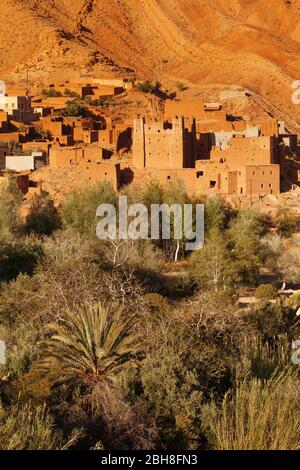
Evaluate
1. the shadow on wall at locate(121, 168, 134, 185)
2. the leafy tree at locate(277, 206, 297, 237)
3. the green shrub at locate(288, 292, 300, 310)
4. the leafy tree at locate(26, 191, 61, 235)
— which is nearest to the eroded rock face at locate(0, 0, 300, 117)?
the shadow on wall at locate(121, 168, 134, 185)

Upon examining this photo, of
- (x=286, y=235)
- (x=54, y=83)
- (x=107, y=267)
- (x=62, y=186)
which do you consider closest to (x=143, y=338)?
(x=107, y=267)

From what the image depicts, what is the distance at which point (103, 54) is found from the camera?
1848 inches

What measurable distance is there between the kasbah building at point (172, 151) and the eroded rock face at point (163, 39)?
14.2 metres

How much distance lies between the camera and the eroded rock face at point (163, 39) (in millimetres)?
44000

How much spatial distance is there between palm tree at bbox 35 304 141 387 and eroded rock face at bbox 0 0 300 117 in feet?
104

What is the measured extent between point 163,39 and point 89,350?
47523mm

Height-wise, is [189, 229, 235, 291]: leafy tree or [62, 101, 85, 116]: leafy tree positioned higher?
[62, 101, 85, 116]: leafy tree

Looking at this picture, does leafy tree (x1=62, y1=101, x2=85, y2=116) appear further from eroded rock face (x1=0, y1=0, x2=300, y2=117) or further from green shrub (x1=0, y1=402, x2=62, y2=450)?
green shrub (x1=0, y1=402, x2=62, y2=450)

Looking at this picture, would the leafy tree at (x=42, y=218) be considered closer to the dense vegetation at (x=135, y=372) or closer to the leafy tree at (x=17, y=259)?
the leafy tree at (x=17, y=259)

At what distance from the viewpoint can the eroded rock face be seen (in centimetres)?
4400

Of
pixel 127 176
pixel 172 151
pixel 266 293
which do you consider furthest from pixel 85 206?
pixel 266 293

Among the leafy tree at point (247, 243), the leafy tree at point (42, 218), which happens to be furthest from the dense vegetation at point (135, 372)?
the leafy tree at point (42, 218)

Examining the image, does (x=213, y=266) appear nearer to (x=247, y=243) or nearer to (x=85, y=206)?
(x=247, y=243)

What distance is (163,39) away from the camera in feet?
176
